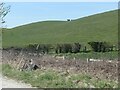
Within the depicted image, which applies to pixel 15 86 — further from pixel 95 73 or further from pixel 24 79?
pixel 95 73

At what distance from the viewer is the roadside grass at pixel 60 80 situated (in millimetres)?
12961

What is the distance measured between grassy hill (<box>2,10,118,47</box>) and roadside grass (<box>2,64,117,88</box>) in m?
55.7

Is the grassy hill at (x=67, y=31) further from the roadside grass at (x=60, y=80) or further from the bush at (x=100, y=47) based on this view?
the roadside grass at (x=60, y=80)

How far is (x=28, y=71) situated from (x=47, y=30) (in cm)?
7830

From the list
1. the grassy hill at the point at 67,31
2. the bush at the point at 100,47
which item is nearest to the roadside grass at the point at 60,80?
the bush at the point at 100,47

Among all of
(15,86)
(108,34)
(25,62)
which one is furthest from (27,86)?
(108,34)

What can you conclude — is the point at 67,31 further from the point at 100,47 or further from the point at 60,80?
the point at 60,80

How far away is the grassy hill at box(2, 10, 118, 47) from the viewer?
76438 mm

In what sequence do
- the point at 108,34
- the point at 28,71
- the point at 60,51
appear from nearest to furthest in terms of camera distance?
the point at 28,71, the point at 60,51, the point at 108,34

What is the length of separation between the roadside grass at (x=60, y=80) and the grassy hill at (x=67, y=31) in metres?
55.7

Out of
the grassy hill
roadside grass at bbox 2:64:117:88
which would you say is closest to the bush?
roadside grass at bbox 2:64:117:88

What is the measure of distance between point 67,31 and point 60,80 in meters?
74.4

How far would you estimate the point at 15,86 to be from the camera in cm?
1451

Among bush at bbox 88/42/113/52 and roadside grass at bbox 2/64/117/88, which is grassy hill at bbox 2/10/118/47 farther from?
roadside grass at bbox 2/64/117/88
